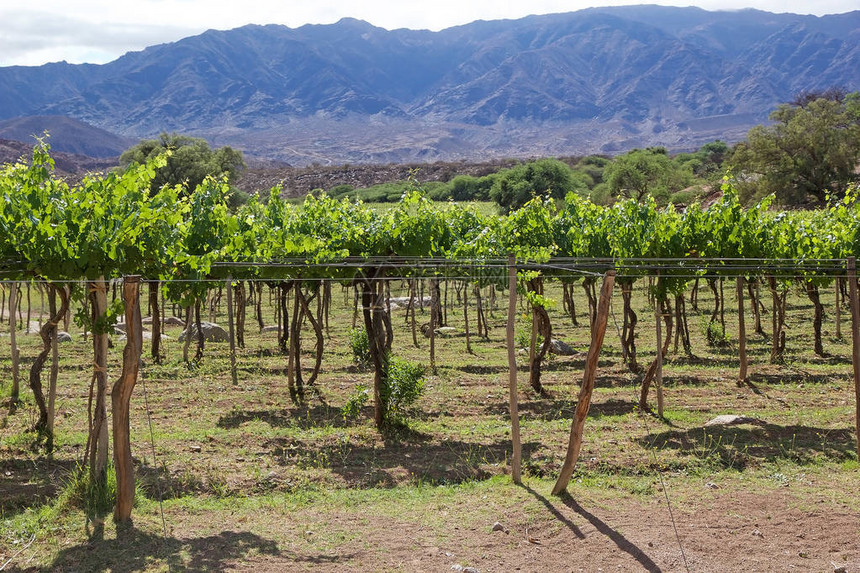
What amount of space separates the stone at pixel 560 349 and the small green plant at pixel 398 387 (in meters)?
8.20

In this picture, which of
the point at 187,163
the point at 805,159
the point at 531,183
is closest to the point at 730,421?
the point at 805,159

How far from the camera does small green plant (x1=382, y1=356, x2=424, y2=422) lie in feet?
40.5

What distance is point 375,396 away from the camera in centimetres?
1268

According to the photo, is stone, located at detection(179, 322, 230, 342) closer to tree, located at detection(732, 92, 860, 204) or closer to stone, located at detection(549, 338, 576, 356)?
stone, located at detection(549, 338, 576, 356)

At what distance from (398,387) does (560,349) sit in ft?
28.3

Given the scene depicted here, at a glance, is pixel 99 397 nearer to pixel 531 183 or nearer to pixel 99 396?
pixel 99 396

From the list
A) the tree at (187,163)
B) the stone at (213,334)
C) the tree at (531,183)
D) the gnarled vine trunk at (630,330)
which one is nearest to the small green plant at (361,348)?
the gnarled vine trunk at (630,330)

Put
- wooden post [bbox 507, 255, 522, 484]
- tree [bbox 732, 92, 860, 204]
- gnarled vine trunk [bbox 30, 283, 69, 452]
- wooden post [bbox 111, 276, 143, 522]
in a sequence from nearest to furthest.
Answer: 1. wooden post [bbox 111, 276, 143, 522]
2. wooden post [bbox 507, 255, 522, 484]
3. gnarled vine trunk [bbox 30, 283, 69, 452]
4. tree [bbox 732, 92, 860, 204]

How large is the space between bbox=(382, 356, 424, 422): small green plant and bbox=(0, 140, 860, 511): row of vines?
0.10m

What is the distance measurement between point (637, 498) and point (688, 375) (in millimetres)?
7624

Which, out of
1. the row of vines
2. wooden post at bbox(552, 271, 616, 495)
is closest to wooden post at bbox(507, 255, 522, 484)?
the row of vines

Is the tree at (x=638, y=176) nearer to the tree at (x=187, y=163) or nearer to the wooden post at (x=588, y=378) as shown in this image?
the tree at (x=187, y=163)

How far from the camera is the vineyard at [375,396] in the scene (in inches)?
337

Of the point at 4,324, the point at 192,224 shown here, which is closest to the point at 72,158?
the point at 4,324
